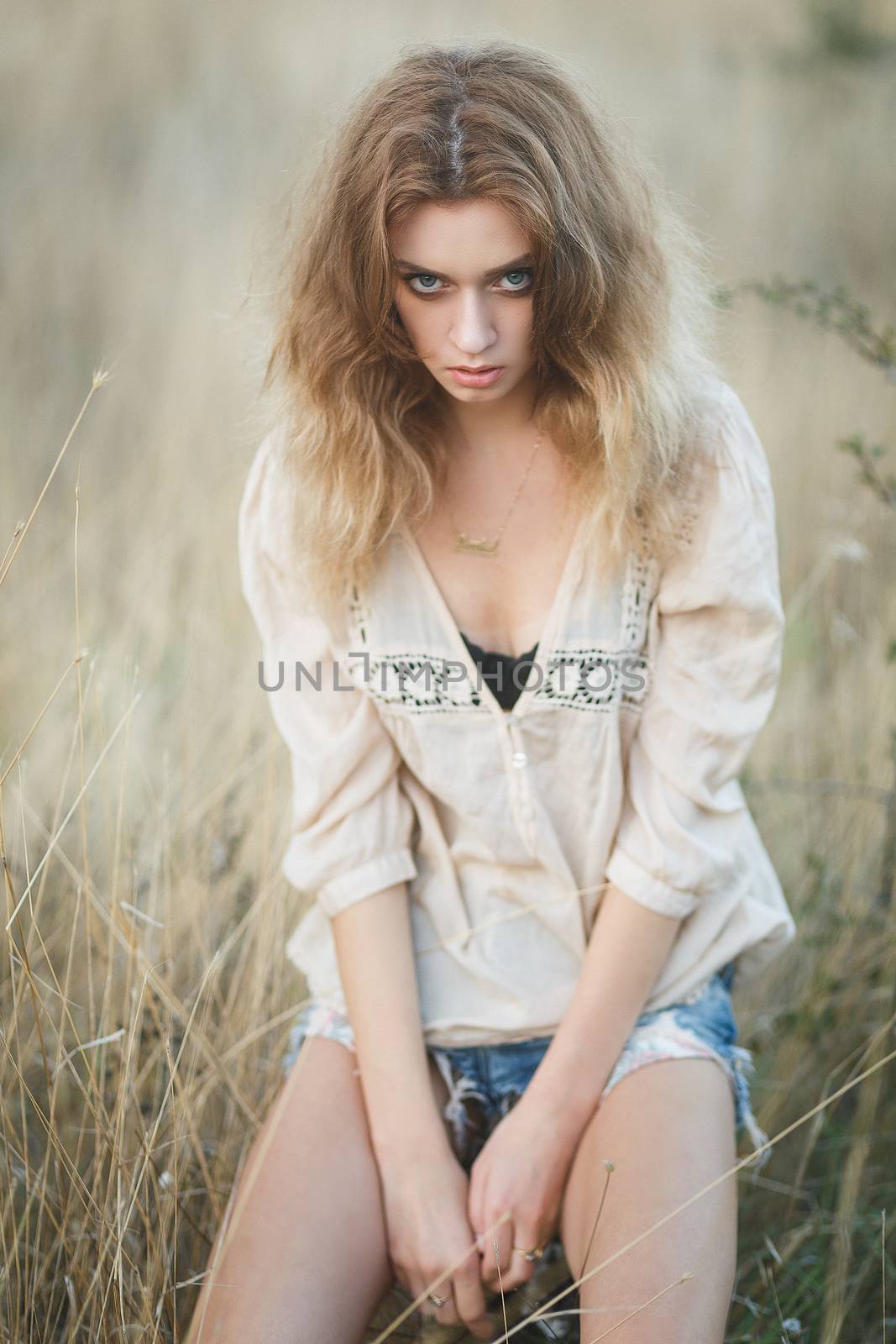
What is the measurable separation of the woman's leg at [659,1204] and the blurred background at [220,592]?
8.8 inches

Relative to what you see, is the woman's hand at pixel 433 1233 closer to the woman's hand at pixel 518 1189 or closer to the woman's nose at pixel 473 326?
the woman's hand at pixel 518 1189

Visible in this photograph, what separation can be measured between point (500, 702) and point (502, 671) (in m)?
0.05

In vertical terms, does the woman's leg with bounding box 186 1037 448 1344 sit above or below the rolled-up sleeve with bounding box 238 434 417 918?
below

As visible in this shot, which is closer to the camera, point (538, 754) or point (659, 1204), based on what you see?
point (659, 1204)

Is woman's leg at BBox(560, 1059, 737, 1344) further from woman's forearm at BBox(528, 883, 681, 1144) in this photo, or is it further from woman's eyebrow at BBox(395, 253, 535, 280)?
woman's eyebrow at BBox(395, 253, 535, 280)

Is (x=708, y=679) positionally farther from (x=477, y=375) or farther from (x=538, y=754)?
(x=477, y=375)

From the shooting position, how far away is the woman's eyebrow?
4.71 feet

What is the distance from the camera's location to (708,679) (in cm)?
166

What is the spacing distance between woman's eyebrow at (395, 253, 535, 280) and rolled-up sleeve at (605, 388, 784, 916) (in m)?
0.41

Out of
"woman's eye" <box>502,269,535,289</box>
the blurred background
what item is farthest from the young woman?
the blurred background

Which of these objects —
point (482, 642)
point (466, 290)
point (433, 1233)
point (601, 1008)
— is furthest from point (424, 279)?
point (433, 1233)

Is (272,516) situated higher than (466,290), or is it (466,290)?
(466,290)

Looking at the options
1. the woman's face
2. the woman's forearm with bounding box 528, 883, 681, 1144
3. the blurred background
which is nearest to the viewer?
the woman's face

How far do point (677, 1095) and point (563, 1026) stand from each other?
19 cm
